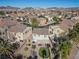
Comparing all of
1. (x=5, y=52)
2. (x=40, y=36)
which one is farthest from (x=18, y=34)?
(x=5, y=52)

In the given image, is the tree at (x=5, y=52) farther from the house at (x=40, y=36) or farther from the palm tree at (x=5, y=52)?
the house at (x=40, y=36)

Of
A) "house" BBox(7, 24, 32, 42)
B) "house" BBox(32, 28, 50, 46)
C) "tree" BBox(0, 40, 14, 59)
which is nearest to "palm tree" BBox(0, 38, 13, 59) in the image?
"tree" BBox(0, 40, 14, 59)

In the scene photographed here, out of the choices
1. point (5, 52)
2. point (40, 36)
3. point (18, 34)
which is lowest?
point (40, 36)

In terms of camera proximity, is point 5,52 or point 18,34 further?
point 18,34

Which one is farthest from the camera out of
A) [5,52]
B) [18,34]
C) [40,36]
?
Answer: [40,36]

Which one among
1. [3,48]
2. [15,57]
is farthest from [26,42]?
[3,48]

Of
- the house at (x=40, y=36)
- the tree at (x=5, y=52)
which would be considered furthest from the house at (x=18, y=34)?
the tree at (x=5, y=52)

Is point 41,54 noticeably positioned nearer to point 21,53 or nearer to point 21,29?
point 21,53

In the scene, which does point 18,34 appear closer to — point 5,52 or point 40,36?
point 40,36

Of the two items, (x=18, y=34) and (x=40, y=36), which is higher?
(x=18, y=34)

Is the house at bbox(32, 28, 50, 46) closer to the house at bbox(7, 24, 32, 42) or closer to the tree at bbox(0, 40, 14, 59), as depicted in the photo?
the house at bbox(7, 24, 32, 42)

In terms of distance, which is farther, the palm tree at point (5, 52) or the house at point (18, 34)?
the house at point (18, 34)
